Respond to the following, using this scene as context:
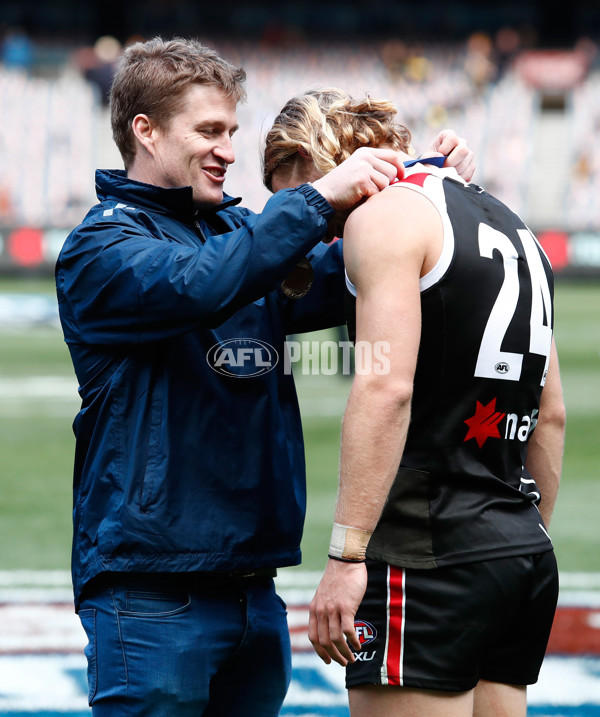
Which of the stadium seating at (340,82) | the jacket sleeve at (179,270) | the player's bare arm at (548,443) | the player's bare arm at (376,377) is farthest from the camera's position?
the stadium seating at (340,82)

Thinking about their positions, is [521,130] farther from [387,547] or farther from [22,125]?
[387,547]

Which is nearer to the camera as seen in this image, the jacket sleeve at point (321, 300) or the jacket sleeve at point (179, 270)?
the jacket sleeve at point (179, 270)

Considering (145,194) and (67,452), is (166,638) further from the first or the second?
(67,452)

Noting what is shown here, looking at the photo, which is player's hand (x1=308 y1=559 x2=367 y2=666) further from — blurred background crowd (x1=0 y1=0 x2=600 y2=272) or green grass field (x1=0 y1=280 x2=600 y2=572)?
blurred background crowd (x1=0 y1=0 x2=600 y2=272)

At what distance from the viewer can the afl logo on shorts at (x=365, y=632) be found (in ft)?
7.19

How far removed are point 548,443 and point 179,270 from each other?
1054 millimetres

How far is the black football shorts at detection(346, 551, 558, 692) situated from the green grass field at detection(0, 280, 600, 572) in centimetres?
348

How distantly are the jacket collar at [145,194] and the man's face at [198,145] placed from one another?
0.16ft

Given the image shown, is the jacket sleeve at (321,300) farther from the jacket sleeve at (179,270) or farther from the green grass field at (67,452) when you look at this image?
the green grass field at (67,452)

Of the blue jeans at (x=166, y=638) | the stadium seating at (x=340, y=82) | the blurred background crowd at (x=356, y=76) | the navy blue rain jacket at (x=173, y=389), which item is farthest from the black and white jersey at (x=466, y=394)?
the blurred background crowd at (x=356, y=76)

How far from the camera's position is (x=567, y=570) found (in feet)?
18.5

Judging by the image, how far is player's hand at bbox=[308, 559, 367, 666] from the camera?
212cm

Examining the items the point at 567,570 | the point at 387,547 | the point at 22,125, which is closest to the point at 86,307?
the point at 387,547

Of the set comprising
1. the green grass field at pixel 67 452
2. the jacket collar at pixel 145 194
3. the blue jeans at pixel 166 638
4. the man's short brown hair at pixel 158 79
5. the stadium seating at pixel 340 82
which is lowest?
the green grass field at pixel 67 452
